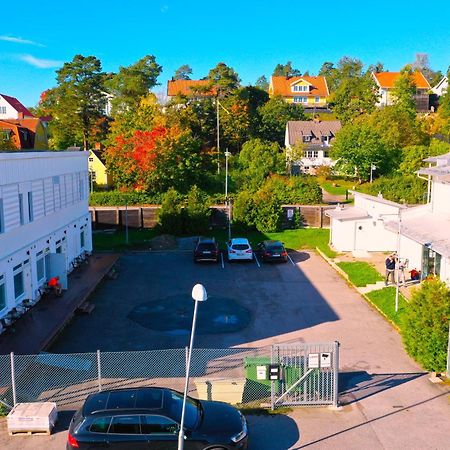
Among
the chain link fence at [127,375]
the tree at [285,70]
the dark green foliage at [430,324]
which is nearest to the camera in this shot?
the chain link fence at [127,375]

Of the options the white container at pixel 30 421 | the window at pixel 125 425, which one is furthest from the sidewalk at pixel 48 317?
the window at pixel 125 425

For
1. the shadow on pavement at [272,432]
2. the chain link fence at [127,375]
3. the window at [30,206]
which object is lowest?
the shadow on pavement at [272,432]

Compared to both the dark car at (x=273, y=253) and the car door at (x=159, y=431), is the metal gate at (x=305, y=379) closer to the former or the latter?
the car door at (x=159, y=431)

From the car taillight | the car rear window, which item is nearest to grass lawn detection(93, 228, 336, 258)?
the car rear window

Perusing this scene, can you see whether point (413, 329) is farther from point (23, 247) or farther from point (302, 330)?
point (23, 247)

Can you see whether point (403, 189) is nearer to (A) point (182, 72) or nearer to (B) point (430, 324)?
(B) point (430, 324)

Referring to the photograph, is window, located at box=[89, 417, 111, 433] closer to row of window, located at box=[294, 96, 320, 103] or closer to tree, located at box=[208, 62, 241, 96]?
tree, located at box=[208, 62, 241, 96]

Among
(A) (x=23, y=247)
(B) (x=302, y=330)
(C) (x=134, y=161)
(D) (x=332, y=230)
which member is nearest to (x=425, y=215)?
(D) (x=332, y=230)
